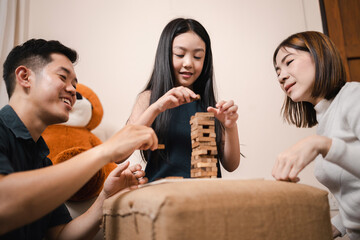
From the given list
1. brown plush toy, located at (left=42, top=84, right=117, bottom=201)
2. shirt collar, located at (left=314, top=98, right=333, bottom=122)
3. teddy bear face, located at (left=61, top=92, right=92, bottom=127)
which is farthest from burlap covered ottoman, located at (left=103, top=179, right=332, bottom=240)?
teddy bear face, located at (left=61, top=92, right=92, bottom=127)

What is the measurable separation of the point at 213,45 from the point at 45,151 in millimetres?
1436

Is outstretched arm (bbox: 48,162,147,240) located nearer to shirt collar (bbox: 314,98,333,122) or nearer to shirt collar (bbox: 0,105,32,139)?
shirt collar (bbox: 0,105,32,139)

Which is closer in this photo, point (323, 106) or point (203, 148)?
point (203, 148)

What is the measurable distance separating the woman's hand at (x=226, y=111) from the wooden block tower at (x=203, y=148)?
7 cm

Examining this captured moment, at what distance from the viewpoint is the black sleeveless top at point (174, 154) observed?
115cm

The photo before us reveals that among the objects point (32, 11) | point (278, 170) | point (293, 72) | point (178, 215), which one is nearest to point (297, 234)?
point (278, 170)

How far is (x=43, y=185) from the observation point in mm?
673

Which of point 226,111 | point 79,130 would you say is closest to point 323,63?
point 226,111

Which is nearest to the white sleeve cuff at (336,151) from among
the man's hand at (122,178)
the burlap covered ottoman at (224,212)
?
the burlap covered ottoman at (224,212)

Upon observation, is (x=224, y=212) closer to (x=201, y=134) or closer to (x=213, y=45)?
(x=201, y=134)

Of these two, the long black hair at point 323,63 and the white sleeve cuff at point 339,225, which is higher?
the long black hair at point 323,63

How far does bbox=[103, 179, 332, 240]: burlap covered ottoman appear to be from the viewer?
1.88ft

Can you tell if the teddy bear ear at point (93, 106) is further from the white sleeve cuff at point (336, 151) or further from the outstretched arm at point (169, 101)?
the white sleeve cuff at point (336, 151)

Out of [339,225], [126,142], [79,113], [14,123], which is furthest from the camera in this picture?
[79,113]
